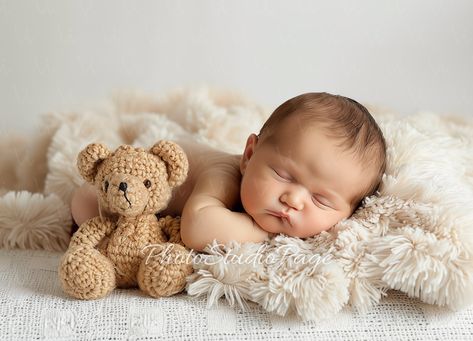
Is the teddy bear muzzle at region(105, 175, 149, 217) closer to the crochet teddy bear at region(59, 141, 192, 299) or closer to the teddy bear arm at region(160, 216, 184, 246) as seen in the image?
the crochet teddy bear at region(59, 141, 192, 299)

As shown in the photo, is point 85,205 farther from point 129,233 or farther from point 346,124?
point 346,124

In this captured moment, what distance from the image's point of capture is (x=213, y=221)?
115 cm

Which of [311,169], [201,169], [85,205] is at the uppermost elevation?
[311,169]

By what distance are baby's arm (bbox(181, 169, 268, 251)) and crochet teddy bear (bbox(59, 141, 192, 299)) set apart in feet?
0.11

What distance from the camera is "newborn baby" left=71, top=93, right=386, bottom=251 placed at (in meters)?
1.16

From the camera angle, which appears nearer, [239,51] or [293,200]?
[293,200]

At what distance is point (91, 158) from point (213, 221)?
24 centimetres

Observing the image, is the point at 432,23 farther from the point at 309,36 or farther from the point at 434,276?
the point at 434,276

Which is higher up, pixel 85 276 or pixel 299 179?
pixel 299 179

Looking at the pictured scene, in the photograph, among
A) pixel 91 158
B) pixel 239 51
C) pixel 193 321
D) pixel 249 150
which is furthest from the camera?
pixel 239 51

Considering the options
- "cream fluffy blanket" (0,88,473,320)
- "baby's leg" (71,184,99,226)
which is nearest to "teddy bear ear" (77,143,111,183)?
"baby's leg" (71,184,99,226)

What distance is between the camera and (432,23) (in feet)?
7.39

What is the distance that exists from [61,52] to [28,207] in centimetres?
83

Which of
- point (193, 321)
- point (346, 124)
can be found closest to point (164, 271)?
point (193, 321)
